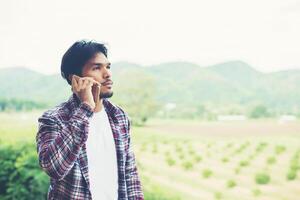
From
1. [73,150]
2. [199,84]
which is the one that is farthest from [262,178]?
[199,84]

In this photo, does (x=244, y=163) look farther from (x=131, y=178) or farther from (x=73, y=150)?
(x=73, y=150)

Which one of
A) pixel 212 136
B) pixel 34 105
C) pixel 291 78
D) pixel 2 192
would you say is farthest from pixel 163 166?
pixel 2 192

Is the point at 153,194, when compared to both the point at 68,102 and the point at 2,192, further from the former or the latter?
the point at 68,102

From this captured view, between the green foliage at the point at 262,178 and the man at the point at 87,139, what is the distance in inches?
205

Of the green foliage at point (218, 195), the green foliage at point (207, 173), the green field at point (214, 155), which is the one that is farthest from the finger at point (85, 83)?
the green foliage at point (207, 173)

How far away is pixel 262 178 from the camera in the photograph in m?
6.09

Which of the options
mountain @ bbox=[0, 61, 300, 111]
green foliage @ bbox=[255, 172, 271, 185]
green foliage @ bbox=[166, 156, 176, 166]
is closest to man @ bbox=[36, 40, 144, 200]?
mountain @ bbox=[0, 61, 300, 111]

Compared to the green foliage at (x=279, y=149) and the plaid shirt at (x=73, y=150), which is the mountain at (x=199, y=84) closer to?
the green foliage at (x=279, y=149)

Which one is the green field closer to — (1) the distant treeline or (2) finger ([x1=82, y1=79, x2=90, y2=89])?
(1) the distant treeline

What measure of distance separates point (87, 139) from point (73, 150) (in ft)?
0.27

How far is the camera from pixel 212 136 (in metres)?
9.03

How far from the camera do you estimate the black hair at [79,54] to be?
1038 mm

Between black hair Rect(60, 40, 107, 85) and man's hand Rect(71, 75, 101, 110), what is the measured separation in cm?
3

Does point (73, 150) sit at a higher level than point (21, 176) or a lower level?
higher
